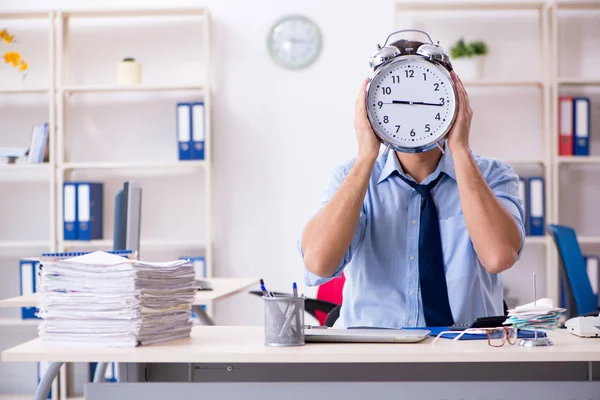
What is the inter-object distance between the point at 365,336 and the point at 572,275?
6.70 feet

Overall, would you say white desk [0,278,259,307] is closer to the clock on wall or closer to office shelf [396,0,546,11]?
the clock on wall

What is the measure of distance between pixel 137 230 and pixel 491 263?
1415mm

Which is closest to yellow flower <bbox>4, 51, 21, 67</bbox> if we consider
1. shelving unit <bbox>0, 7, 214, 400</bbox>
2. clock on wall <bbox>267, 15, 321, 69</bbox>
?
shelving unit <bbox>0, 7, 214, 400</bbox>

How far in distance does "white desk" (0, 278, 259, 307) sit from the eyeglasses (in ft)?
3.49

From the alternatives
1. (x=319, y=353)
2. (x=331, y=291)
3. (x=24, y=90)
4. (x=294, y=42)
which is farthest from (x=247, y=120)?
(x=319, y=353)

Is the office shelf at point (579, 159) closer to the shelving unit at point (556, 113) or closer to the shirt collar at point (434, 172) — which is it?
the shelving unit at point (556, 113)

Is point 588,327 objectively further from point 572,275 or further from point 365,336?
→ point 572,275

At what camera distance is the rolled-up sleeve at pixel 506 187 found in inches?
72.1

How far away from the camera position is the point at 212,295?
2.86 metres

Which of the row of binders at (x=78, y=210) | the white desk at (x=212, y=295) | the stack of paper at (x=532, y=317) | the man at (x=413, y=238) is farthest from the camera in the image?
the row of binders at (x=78, y=210)

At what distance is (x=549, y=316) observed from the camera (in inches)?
61.9

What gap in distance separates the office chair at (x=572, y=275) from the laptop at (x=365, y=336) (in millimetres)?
1905

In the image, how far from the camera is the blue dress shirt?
1.82 m

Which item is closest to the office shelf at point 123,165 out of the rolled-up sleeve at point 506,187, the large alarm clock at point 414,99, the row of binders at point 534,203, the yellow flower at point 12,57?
the yellow flower at point 12,57
